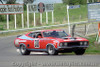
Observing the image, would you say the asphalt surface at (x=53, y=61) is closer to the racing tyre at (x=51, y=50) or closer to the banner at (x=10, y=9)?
the racing tyre at (x=51, y=50)

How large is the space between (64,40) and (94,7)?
268 inches

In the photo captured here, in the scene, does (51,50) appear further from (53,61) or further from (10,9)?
(10,9)

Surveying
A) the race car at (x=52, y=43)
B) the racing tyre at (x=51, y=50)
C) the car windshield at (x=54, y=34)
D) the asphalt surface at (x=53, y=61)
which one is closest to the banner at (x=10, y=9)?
the race car at (x=52, y=43)

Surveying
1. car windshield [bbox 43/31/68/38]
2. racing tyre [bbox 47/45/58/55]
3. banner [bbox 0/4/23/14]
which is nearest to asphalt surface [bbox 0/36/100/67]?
racing tyre [bbox 47/45/58/55]

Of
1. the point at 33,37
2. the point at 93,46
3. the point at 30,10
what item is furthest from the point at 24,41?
the point at 30,10

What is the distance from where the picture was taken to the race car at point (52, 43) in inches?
614

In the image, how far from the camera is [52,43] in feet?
51.9

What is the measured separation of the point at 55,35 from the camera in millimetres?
16594

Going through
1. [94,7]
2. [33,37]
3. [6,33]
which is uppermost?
[94,7]

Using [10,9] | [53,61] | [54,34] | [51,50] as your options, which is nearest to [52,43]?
[51,50]

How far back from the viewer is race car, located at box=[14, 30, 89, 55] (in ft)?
51.1

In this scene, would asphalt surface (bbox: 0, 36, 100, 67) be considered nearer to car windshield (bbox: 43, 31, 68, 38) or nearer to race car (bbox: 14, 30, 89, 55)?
race car (bbox: 14, 30, 89, 55)

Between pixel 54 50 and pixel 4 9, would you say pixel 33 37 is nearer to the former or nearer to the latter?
pixel 54 50

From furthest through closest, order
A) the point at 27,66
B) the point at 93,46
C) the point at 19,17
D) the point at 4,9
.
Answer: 1. the point at 19,17
2. the point at 4,9
3. the point at 93,46
4. the point at 27,66
